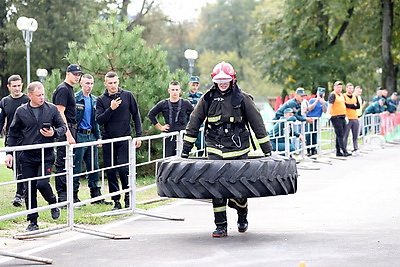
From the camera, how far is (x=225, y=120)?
9914 millimetres

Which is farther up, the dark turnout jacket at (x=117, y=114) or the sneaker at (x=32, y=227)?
the dark turnout jacket at (x=117, y=114)

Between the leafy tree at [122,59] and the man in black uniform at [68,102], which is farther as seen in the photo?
the leafy tree at [122,59]

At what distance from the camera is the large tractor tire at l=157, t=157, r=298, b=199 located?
938 cm

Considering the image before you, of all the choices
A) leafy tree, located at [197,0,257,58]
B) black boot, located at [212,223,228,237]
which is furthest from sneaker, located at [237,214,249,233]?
leafy tree, located at [197,0,257,58]

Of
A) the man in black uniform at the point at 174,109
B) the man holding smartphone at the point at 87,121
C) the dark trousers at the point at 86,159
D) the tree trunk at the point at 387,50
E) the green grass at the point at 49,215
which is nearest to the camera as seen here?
the green grass at the point at 49,215

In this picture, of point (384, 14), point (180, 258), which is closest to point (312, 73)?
point (384, 14)

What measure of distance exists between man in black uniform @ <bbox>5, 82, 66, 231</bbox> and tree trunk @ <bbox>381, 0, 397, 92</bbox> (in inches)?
1332

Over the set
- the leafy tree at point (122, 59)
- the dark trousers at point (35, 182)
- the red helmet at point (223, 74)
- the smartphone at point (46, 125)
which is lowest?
the dark trousers at point (35, 182)

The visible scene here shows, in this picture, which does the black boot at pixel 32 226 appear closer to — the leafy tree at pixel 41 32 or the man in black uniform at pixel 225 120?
the man in black uniform at pixel 225 120

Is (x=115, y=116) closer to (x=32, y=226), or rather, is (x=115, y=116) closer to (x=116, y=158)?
(x=116, y=158)

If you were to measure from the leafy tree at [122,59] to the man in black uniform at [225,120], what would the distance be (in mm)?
7288

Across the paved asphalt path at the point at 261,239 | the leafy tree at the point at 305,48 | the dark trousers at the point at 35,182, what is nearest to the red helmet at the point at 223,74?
the paved asphalt path at the point at 261,239

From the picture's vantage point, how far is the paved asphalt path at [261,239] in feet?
27.5

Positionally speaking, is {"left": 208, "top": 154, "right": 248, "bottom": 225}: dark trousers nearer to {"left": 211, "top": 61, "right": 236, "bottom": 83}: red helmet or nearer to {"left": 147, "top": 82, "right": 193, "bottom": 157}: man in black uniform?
{"left": 211, "top": 61, "right": 236, "bottom": 83}: red helmet
